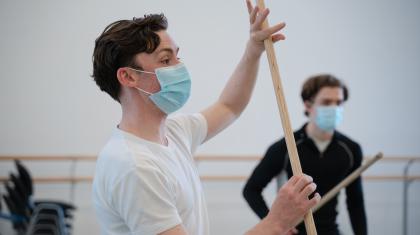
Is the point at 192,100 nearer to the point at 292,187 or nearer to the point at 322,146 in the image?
the point at 322,146

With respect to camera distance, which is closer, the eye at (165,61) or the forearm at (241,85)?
the eye at (165,61)

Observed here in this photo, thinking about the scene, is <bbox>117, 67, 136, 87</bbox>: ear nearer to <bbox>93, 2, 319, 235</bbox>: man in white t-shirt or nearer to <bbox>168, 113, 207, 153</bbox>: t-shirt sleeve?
<bbox>93, 2, 319, 235</bbox>: man in white t-shirt

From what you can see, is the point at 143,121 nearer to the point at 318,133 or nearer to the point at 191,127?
the point at 191,127

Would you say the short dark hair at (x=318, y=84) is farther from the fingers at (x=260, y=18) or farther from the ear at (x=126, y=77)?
the ear at (x=126, y=77)

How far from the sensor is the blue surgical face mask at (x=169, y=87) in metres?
1.22

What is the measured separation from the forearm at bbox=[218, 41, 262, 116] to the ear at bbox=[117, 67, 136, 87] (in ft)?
1.23

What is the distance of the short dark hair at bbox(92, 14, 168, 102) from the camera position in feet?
3.83

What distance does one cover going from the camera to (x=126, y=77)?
120 centimetres

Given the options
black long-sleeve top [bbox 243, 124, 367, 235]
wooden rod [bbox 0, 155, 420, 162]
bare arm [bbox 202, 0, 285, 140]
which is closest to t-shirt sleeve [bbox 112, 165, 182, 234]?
bare arm [bbox 202, 0, 285, 140]

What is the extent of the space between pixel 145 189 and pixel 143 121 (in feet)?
0.75

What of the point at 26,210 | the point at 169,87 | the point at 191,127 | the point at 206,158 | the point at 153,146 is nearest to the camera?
the point at 153,146

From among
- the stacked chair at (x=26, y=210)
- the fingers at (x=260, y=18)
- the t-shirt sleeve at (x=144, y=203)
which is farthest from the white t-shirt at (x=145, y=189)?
the stacked chair at (x=26, y=210)

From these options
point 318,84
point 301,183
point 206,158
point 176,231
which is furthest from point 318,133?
point 206,158

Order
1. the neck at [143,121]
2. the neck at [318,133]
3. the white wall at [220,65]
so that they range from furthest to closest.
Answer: the white wall at [220,65] → the neck at [318,133] → the neck at [143,121]
